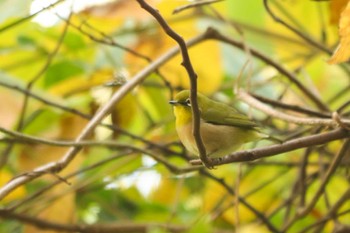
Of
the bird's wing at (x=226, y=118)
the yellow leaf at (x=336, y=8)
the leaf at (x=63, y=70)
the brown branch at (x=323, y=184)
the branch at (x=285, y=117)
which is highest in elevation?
the leaf at (x=63, y=70)

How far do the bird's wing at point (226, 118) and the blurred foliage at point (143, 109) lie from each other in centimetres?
22

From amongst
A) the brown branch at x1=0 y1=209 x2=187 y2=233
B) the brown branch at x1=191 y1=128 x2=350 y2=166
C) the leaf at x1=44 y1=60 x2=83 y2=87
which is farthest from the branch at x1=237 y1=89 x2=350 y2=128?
the leaf at x1=44 y1=60 x2=83 y2=87

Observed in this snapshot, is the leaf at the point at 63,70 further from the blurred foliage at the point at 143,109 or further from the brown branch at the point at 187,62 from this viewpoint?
the brown branch at the point at 187,62

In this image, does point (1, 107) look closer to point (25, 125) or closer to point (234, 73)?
point (25, 125)

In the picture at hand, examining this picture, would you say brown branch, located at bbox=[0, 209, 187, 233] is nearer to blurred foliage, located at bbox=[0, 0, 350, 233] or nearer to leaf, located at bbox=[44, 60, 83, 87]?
blurred foliage, located at bbox=[0, 0, 350, 233]

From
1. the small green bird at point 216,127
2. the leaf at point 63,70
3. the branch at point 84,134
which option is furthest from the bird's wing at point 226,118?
the leaf at point 63,70

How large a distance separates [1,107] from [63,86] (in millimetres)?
237

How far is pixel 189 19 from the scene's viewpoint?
2.24m

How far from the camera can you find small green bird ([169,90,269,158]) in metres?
1.46

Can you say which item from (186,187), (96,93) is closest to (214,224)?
(186,187)

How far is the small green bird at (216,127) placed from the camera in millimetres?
1458

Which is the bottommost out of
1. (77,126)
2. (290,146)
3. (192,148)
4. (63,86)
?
(290,146)

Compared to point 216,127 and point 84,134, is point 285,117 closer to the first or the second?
point 216,127

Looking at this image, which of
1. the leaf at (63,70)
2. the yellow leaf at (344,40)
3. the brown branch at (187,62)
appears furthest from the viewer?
the leaf at (63,70)
